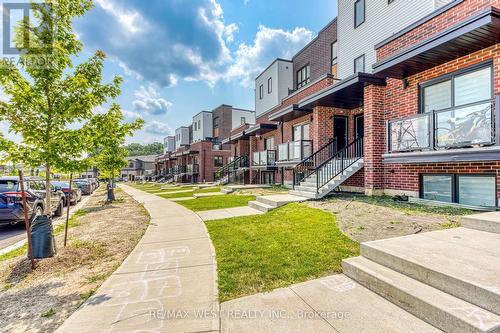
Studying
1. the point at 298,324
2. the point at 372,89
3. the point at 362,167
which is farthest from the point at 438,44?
the point at 298,324

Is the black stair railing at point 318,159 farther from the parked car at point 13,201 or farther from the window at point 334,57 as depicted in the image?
the parked car at point 13,201

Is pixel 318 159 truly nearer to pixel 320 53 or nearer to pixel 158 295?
pixel 320 53

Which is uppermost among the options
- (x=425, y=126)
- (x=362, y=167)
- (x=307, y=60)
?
(x=307, y=60)

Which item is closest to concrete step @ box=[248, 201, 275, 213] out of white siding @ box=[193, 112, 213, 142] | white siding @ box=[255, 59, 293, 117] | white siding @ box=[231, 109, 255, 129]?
white siding @ box=[255, 59, 293, 117]

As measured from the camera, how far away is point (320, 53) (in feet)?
64.0

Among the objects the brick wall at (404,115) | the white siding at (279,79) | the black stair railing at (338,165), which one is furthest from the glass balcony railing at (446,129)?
the white siding at (279,79)

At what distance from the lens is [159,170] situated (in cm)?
5800

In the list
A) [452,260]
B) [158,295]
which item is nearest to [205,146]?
[158,295]

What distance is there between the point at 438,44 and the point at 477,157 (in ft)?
10.4

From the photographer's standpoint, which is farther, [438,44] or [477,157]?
[438,44]

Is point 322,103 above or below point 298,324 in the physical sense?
above

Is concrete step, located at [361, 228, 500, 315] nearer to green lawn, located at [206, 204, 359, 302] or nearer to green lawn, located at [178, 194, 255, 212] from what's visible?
green lawn, located at [206, 204, 359, 302]

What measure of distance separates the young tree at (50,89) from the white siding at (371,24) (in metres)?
12.0

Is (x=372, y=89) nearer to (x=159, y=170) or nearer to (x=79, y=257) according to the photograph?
(x=79, y=257)
